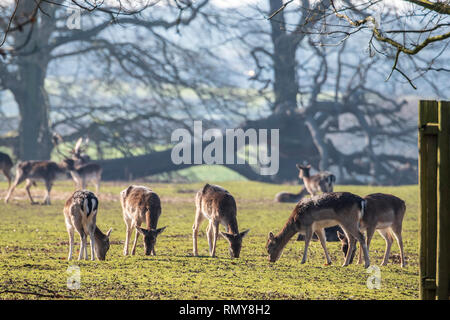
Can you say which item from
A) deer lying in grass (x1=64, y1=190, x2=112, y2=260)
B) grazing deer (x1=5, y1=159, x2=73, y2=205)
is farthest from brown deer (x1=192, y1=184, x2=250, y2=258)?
grazing deer (x1=5, y1=159, x2=73, y2=205)

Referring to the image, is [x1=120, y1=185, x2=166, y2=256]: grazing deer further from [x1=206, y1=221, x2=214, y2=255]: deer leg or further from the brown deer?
[x1=206, y1=221, x2=214, y2=255]: deer leg

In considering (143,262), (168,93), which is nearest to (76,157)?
(168,93)

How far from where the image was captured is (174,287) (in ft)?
29.9

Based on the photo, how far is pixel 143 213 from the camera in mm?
12531

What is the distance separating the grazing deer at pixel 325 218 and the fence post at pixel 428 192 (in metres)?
3.79

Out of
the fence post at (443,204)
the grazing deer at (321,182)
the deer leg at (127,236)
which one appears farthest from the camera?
the grazing deer at (321,182)

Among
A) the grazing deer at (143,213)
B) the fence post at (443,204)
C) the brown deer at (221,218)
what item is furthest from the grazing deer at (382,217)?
the fence post at (443,204)

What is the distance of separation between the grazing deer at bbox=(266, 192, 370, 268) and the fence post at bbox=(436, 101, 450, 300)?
3900 millimetres

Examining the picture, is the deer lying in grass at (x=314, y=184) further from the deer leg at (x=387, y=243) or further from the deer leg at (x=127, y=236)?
the deer leg at (x=127, y=236)

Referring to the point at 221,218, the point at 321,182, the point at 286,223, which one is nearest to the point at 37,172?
the point at 321,182

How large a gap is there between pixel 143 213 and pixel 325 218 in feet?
10.7

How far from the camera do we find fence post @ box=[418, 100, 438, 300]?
293 inches

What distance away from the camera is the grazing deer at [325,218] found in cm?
1138
